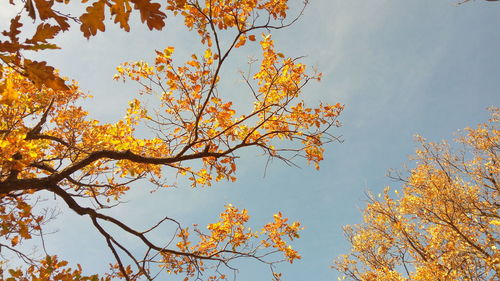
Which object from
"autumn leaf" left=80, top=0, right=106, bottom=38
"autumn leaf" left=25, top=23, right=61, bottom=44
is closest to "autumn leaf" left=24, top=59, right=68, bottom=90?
"autumn leaf" left=25, top=23, right=61, bottom=44

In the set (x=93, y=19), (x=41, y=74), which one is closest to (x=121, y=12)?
(x=93, y=19)

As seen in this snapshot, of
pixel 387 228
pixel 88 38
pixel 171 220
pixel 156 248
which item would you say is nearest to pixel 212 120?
pixel 171 220

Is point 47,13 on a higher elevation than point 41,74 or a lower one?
higher

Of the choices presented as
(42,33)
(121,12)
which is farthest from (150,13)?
(42,33)

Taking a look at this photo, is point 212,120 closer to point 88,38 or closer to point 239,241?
point 239,241

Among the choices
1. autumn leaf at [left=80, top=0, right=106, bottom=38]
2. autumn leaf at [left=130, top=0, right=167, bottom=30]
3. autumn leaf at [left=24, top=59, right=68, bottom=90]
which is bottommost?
autumn leaf at [left=24, top=59, right=68, bottom=90]

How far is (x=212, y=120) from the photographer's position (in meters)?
5.00

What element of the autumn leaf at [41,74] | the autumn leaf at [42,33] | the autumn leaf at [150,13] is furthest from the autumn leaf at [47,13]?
the autumn leaf at [150,13]

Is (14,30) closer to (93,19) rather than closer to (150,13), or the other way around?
(93,19)

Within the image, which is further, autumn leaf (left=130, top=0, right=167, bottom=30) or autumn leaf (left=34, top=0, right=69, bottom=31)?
autumn leaf (left=34, top=0, right=69, bottom=31)

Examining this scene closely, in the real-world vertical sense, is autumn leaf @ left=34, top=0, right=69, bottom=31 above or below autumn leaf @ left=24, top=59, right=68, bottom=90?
above

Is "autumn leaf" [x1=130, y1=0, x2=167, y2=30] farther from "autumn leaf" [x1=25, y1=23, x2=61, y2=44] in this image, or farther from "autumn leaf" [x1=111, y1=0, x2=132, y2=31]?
"autumn leaf" [x1=25, y1=23, x2=61, y2=44]

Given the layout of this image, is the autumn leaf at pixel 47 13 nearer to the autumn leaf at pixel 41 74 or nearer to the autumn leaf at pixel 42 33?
the autumn leaf at pixel 42 33

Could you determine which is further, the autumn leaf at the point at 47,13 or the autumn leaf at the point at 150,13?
the autumn leaf at the point at 47,13
